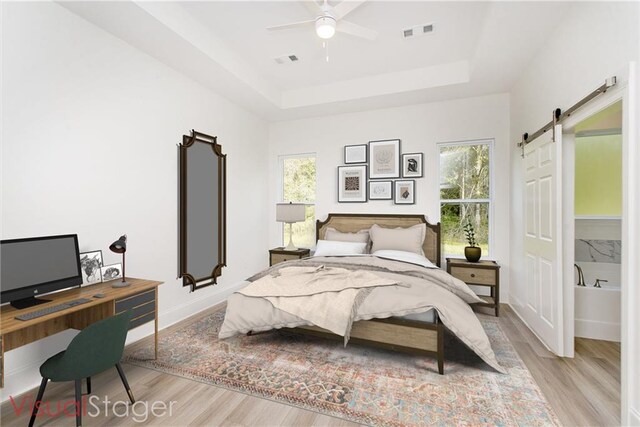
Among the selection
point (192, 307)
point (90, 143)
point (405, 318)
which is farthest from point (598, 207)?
point (90, 143)

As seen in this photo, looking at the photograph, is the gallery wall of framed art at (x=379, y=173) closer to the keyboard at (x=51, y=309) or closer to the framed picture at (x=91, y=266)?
the framed picture at (x=91, y=266)

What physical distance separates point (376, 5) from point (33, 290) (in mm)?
3451

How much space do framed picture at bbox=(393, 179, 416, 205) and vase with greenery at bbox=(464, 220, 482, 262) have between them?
2.91ft

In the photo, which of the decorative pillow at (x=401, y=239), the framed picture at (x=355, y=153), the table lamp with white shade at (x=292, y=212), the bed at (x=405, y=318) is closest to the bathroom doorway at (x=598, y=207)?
the bed at (x=405, y=318)

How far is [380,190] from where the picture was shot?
471cm

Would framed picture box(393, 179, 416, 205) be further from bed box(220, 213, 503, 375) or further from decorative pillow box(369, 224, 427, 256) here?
bed box(220, 213, 503, 375)

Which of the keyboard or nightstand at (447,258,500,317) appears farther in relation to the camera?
nightstand at (447,258,500,317)

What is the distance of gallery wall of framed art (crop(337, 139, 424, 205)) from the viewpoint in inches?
179

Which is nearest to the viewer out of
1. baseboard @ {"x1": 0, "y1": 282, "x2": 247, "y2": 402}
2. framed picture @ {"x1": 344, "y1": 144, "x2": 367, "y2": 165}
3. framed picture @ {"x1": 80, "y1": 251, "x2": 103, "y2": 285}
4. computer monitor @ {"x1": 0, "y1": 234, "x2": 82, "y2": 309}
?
computer monitor @ {"x1": 0, "y1": 234, "x2": 82, "y2": 309}

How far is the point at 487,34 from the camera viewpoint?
276cm

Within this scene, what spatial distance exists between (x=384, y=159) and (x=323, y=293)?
2.73 m

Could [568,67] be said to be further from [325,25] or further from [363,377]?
[363,377]

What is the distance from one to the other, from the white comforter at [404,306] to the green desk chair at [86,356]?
98cm

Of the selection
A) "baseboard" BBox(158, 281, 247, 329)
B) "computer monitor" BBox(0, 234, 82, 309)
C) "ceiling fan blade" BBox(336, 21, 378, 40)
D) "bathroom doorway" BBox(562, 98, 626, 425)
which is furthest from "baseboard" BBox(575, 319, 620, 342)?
"computer monitor" BBox(0, 234, 82, 309)
